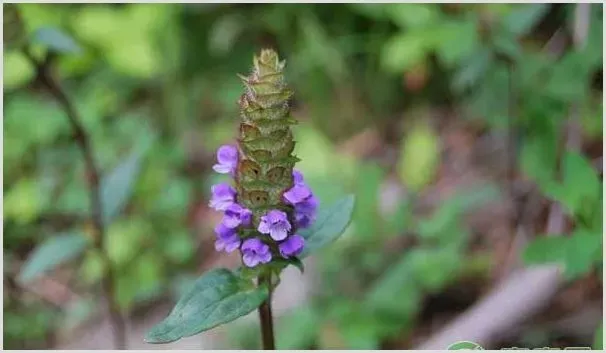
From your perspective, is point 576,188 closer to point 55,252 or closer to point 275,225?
point 275,225

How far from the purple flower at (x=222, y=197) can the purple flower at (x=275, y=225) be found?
6cm

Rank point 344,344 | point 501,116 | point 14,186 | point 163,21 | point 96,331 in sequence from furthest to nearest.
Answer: point 163,21, point 14,186, point 96,331, point 501,116, point 344,344

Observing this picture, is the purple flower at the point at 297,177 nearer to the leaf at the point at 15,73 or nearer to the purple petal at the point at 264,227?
the purple petal at the point at 264,227

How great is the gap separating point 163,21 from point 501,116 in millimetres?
1191

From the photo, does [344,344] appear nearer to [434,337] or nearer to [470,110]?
[434,337]

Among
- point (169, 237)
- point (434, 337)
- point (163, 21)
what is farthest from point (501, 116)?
point (163, 21)

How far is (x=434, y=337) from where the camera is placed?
209cm

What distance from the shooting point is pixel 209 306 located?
48.6 inches

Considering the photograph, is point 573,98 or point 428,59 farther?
point 428,59

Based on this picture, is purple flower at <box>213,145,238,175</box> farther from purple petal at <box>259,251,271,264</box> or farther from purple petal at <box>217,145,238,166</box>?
purple petal at <box>259,251,271,264</box>

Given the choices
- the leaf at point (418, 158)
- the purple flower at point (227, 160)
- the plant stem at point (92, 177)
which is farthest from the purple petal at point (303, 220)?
the leaf at point (418, 158)

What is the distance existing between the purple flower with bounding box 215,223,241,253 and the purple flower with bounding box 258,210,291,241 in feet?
0.16

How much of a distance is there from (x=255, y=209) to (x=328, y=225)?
0.20 meters

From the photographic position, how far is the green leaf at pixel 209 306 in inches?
46.0
